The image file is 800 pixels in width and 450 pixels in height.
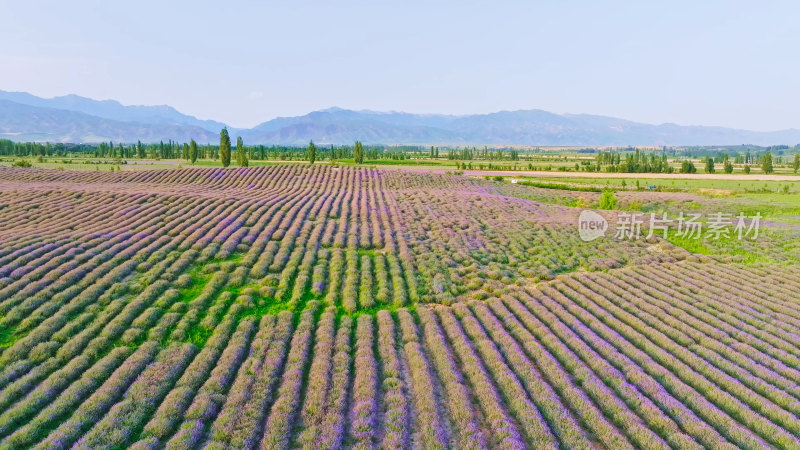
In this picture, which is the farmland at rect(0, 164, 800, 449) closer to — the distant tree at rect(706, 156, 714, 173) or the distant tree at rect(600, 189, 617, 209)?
the distant tree at rect(600, 189, 617, 209)

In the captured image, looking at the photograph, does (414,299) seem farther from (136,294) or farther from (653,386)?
(136,294)

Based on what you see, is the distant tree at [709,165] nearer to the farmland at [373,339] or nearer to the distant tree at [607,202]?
the distant tree at [607,202]

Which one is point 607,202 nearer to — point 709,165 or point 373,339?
point 373,339

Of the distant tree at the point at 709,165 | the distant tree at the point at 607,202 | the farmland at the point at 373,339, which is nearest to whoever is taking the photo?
the farmland at the point at 373,339

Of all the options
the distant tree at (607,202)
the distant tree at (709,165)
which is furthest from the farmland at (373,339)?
the distant tree at (709,165)

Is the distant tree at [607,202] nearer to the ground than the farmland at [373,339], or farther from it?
farther from it

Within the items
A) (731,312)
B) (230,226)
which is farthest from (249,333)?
(731,312)

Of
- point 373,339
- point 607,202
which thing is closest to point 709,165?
point 607,202

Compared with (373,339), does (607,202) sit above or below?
above

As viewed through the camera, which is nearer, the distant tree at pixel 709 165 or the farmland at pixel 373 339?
the farmland at pixel 373 339
